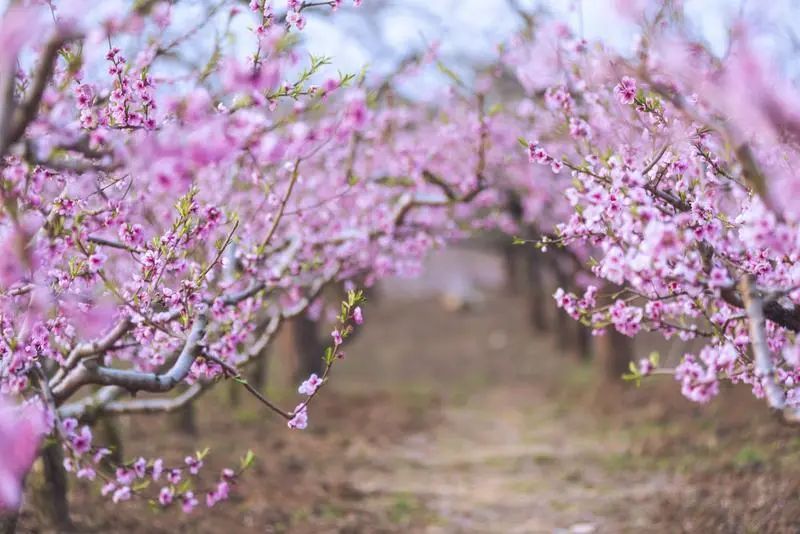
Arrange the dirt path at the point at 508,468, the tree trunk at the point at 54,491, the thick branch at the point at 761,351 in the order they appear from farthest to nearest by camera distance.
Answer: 1. the dirt path at the point at 508,468
2. the tree trunk at the point at 54,491
3. the thick branch at the point at 761,351

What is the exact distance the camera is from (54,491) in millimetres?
6086

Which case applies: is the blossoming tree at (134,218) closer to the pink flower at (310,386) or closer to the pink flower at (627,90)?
the pink flower at (310,386)

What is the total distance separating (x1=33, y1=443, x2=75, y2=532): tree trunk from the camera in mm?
6027

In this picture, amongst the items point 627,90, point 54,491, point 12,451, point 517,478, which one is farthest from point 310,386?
point 517,478

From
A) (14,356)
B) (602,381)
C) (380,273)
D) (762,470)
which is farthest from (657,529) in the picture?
(602,381)

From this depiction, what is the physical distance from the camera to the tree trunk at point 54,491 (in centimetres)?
603

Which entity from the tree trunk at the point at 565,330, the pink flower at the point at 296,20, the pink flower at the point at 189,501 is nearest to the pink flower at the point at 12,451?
the pink flower at the point at 189,501

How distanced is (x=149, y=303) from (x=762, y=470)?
6.30 meters

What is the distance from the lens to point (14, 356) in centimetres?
396

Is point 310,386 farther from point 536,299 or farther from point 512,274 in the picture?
point 512,274

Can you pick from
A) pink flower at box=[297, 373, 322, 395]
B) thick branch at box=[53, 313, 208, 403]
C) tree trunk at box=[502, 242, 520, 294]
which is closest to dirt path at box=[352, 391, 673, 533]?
pink flower at box=[297, 373, 322, 395]

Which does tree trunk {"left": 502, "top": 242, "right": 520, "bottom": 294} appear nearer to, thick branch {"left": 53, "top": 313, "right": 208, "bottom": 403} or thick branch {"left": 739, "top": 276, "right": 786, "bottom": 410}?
thick branch {"left": 53, "top": 313, "right": 208, "bottom": 403}

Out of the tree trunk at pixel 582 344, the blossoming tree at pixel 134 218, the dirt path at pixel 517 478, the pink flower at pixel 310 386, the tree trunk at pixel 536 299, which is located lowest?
the dirt path at pixel 517 478

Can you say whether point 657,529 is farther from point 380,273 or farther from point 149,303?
point 149,303
